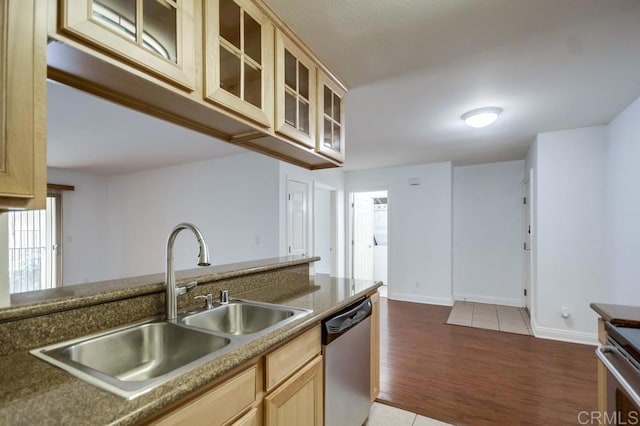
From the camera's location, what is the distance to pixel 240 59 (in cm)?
135

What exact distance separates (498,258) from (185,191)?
17.9 ft

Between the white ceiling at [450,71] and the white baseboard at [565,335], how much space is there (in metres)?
2.30

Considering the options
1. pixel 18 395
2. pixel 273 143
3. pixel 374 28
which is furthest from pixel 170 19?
pixel 18 395

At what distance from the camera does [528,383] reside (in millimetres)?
2480

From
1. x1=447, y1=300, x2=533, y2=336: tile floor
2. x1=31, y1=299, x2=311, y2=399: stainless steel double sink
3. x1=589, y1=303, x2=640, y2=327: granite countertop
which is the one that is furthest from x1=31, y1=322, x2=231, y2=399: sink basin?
x1=447, y1=300, x2=533, y2=336: tile floor

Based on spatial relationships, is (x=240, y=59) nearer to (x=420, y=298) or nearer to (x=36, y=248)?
(x=420, y=298)

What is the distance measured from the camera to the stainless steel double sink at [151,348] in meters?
0.91

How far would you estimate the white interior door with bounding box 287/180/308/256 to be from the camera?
427cm

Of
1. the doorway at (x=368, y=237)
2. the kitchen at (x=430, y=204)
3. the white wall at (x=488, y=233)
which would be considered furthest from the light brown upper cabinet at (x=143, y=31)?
the white wall at (x=488, y=233)

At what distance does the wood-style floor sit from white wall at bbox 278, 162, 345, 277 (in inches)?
72.7

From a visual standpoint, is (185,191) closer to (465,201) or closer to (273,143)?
(273,143)

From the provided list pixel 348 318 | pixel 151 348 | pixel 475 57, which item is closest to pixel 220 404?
pixel 151 348

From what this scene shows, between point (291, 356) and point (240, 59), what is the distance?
1.33 m

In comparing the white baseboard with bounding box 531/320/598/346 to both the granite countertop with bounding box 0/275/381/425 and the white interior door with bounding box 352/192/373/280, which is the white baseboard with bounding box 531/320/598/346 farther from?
the granite countertop with bounding box 0/275/381/425
